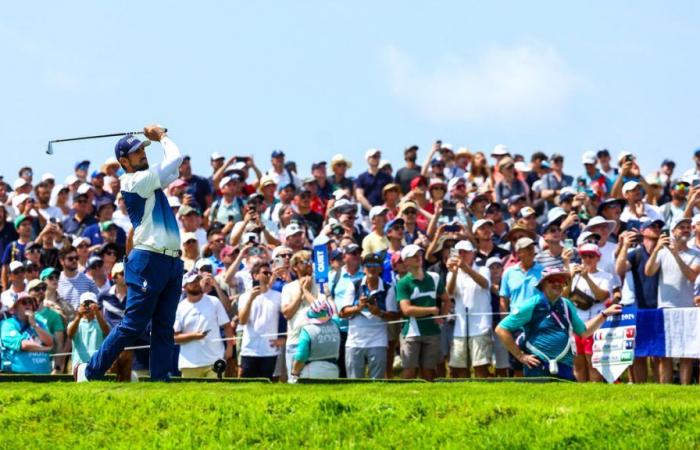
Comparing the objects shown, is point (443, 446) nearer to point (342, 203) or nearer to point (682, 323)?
point (682, 323)

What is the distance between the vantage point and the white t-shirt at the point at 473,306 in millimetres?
17766

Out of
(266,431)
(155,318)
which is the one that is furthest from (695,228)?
(266,431)

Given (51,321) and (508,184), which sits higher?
(508,184)

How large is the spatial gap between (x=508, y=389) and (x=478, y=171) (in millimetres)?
14001

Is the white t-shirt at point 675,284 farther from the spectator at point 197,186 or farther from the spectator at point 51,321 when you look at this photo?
the spectator at point 197,186

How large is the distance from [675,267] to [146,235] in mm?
7728

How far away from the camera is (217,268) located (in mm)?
19641

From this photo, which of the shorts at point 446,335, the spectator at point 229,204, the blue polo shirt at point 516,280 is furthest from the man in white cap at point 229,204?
the blue polo shirt at point 516,280

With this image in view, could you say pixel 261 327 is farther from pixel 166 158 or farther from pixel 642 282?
pixel 166 158

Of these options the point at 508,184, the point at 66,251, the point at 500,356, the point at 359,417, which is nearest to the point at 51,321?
the point at 66,251

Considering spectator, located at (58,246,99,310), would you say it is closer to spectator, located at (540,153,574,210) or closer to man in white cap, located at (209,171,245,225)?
man in white cap, located at (209,171,245,225)

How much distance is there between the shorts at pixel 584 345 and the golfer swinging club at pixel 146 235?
5851 millimetres

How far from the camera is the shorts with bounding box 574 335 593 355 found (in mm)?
16297

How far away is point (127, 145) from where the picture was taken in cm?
1244
